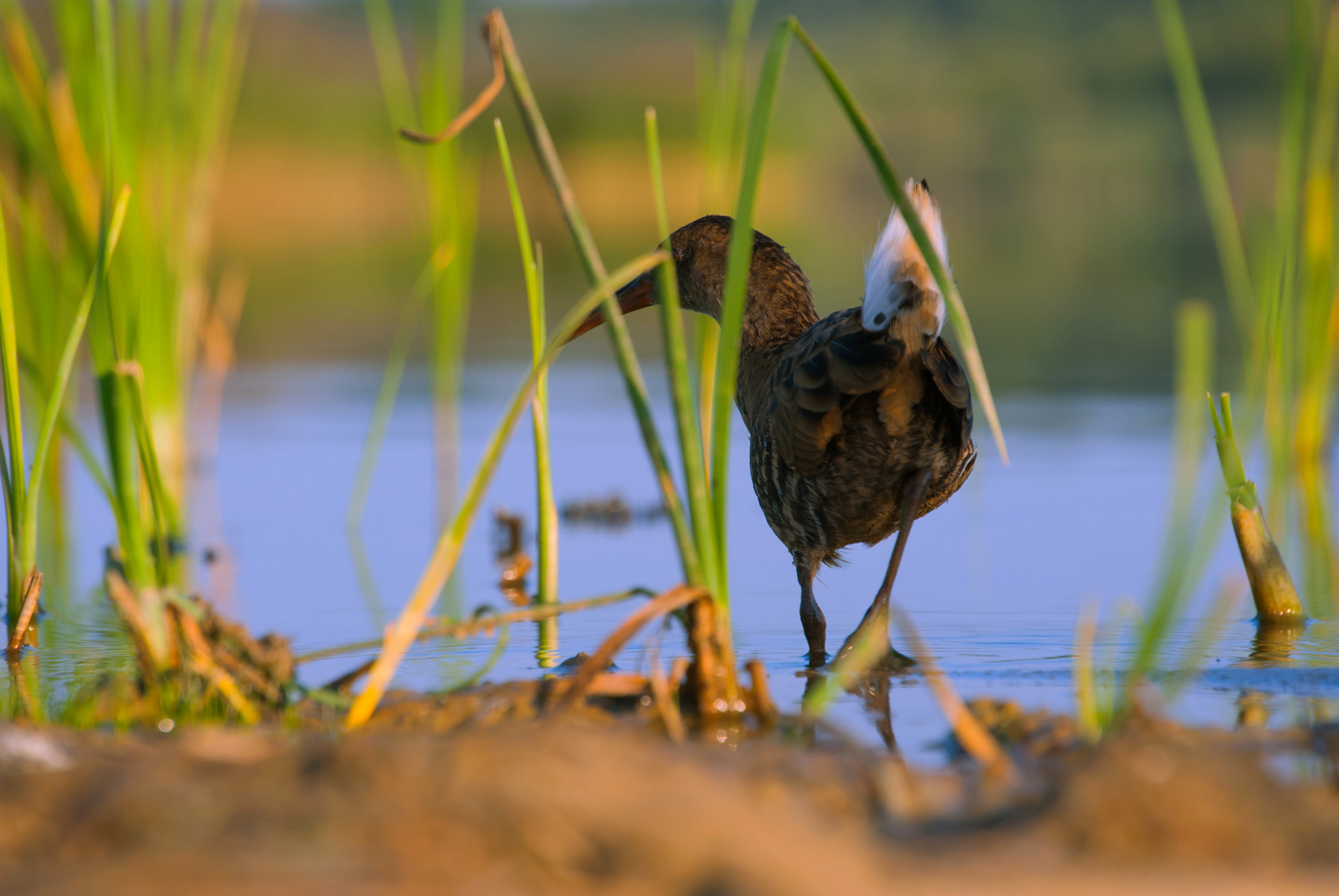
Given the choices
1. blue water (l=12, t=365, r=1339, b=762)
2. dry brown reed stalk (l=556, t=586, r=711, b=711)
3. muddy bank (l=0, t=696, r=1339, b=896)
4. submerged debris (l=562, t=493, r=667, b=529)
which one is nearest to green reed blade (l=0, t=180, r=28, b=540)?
blue water (l=12, t=365, r=1339, b=762)

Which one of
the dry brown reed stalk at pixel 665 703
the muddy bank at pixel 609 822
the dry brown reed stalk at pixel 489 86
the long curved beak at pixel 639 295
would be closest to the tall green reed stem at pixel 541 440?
the dry brown reed stalk at pixel 489 86

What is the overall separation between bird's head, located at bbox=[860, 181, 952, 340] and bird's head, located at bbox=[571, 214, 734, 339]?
4.01 feet

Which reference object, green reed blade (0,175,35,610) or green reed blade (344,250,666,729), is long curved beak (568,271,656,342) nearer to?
green reed blade (0,175,35,610)

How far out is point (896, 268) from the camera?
3375 mm

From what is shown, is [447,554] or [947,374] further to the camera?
[947,374]

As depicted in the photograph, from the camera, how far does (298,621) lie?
13.9 ft

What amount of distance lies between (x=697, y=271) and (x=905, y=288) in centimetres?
144

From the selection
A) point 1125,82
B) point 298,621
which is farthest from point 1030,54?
point 298,621

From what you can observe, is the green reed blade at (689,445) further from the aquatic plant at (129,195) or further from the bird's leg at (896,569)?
the aquatic plant at (129,195)

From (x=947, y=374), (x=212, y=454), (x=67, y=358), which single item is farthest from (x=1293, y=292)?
(x=212, y=454)

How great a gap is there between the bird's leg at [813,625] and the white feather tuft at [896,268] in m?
0.85

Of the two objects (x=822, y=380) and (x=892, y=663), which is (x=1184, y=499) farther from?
(x=892, y=663)

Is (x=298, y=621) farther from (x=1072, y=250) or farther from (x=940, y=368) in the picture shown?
(x=1072, y=250)

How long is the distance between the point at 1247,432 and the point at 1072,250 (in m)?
19.1
